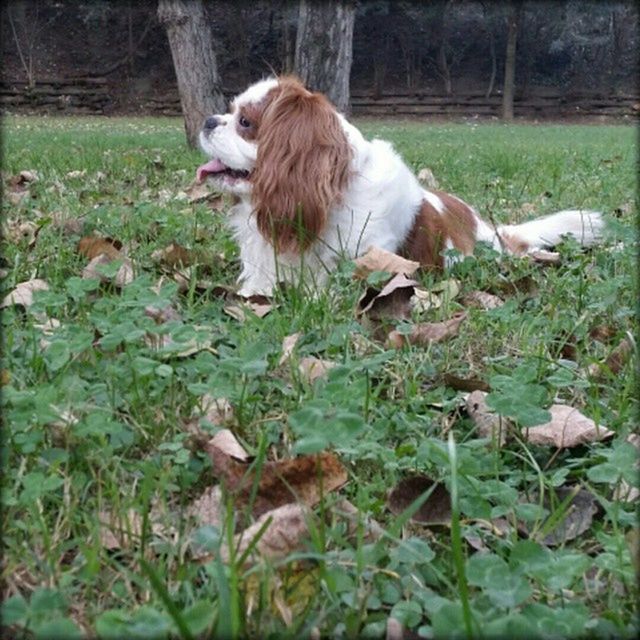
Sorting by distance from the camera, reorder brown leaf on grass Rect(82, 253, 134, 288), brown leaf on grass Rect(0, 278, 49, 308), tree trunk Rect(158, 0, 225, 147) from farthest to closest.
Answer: tree trunk Rect(158, 0, 225, 147) < brown leaf on grass Rect(82, 253, 134, 288) < brown leaf on grass Rect(0, 278, 49, 308)

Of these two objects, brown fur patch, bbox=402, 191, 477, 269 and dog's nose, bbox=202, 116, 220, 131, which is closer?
brown fur patch, bbox=402, 191, 477, 269

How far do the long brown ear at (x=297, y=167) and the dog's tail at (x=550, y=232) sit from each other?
0.67m

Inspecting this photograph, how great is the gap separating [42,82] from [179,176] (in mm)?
21012

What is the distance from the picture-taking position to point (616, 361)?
1.76 meters

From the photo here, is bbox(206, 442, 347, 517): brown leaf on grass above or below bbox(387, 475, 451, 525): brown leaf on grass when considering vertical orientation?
above

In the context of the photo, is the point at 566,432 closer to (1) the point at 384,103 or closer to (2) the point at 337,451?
(2) the point at 337,451

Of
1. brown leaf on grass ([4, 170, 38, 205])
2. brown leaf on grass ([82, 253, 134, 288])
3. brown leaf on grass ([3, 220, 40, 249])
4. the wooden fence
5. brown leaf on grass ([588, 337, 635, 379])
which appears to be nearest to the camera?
brown leaf on grass ([588, 337, 635, 379])

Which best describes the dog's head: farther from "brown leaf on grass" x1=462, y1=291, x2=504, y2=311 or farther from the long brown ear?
"brown leaf on grass" x1=462, y1=291, x2=504, y2=311

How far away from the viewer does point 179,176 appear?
529 cm

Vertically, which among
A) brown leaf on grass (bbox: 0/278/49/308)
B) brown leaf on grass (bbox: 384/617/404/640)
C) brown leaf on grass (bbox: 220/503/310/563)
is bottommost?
brown leaf on grass (bbox: 384/617/404/640)

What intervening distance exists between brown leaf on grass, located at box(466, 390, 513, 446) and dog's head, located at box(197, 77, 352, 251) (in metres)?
1.34

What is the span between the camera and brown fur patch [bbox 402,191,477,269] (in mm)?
A: 2951

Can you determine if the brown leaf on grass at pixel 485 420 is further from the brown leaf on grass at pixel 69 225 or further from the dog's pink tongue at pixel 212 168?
the dog's pink tongue at pixel 212 168

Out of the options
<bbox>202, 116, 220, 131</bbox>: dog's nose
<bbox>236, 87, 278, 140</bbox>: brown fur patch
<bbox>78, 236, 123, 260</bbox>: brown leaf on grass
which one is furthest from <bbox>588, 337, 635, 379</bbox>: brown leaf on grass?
<bbox>202, 116, 220, 131</bbox>: dog's nose
